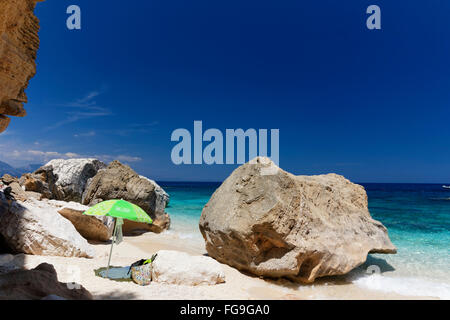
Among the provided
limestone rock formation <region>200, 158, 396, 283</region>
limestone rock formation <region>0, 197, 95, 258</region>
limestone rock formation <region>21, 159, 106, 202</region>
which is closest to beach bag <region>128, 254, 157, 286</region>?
limestone rock formation <region>0, 197, 95, 258</region>

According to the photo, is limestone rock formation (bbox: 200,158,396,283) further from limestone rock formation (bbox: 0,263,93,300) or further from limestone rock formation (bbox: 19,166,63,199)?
limestone rock formation (bbox: 19,166,63,199)

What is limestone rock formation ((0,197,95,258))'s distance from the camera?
6.50m

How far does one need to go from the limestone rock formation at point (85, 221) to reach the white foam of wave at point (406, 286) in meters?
8.75

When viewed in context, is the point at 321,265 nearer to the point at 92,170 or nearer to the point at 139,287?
the point at 139,287

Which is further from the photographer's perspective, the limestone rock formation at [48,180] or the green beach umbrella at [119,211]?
the limestone rock formation at [48,180]

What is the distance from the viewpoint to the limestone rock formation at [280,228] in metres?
7.03

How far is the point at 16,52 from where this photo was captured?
3885 millimetres

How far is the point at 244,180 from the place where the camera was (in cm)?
802

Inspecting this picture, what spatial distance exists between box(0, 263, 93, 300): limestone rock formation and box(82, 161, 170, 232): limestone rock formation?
9.20 m

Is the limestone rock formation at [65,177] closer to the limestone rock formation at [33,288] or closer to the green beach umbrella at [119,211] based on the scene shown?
the green beach umbrella at [119,211]

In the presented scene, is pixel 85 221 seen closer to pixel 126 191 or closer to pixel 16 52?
pixel 126 191

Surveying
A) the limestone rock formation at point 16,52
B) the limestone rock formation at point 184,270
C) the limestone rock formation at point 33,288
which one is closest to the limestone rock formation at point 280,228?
the limestone rock formation at point 184,270
